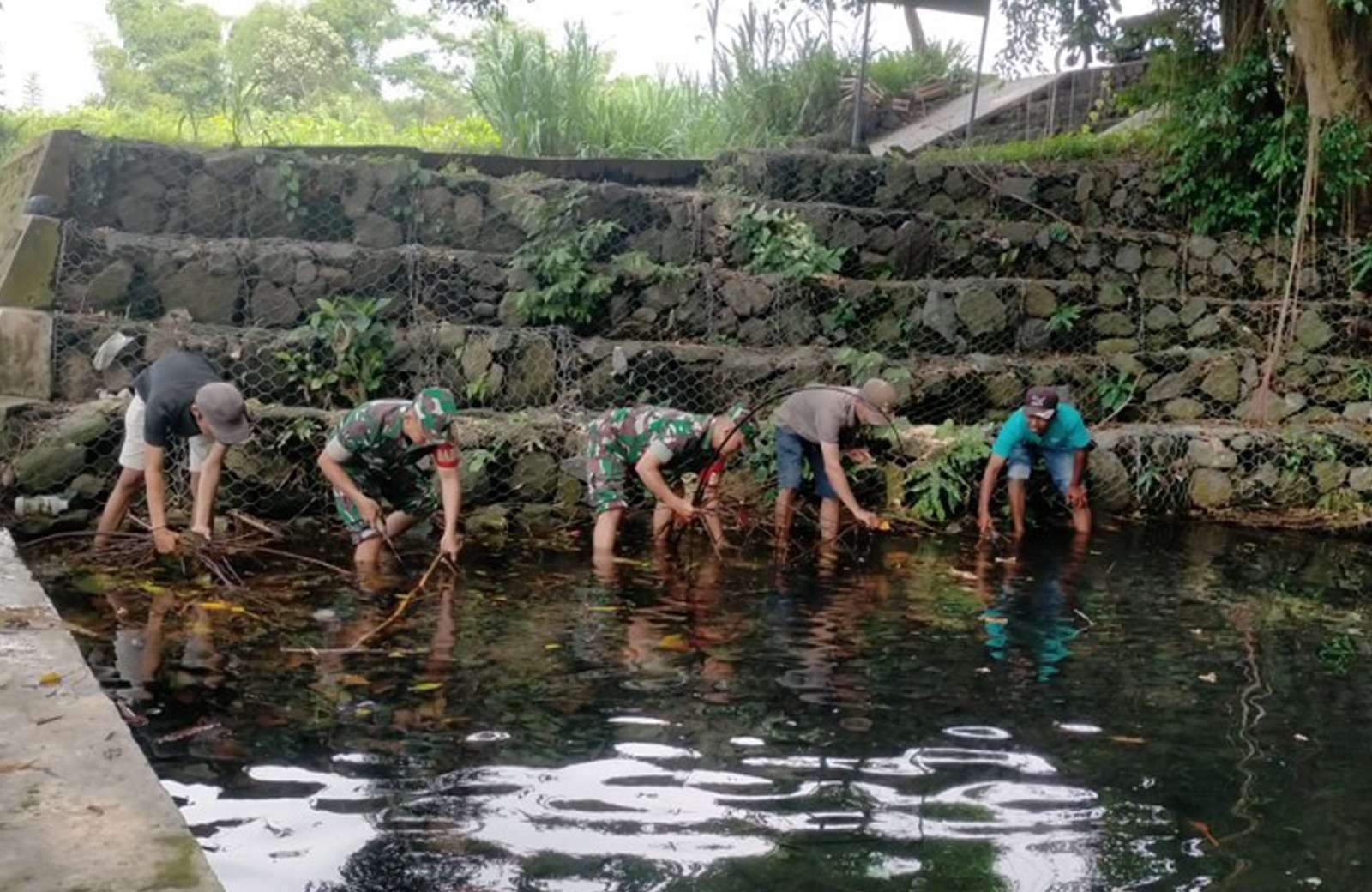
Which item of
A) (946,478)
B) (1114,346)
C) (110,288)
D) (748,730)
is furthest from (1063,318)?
(748,730)

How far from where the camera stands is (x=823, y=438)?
8391mm

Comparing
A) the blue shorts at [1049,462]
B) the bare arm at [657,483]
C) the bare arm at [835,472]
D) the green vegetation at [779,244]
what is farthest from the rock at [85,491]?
the blue shorts at [1049,462]

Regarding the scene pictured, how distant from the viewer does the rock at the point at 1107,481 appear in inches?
405

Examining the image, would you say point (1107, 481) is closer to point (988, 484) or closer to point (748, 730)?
point (988, 484)

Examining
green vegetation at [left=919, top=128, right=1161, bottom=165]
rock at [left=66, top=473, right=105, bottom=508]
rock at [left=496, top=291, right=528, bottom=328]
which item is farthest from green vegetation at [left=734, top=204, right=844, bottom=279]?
rock at [left=66, top=473, right=105, bottom=508]

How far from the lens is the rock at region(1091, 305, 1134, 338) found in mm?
12320

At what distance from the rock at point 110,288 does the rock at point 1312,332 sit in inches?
390

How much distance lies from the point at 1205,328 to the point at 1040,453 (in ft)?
12.1

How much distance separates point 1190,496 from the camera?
34.6 ft

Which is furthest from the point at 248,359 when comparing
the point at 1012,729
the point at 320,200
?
the point at 1012,729

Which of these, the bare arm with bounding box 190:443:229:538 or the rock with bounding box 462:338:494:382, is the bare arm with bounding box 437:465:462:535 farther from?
the rock with bounding box 462:338:494:382

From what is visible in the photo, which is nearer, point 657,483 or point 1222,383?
point 657,483

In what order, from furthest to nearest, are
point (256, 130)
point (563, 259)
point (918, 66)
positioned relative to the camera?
point (918, 66)
point (256, 130)
point (563, 259)

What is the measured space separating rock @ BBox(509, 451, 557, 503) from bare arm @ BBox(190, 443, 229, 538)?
8.18ft
